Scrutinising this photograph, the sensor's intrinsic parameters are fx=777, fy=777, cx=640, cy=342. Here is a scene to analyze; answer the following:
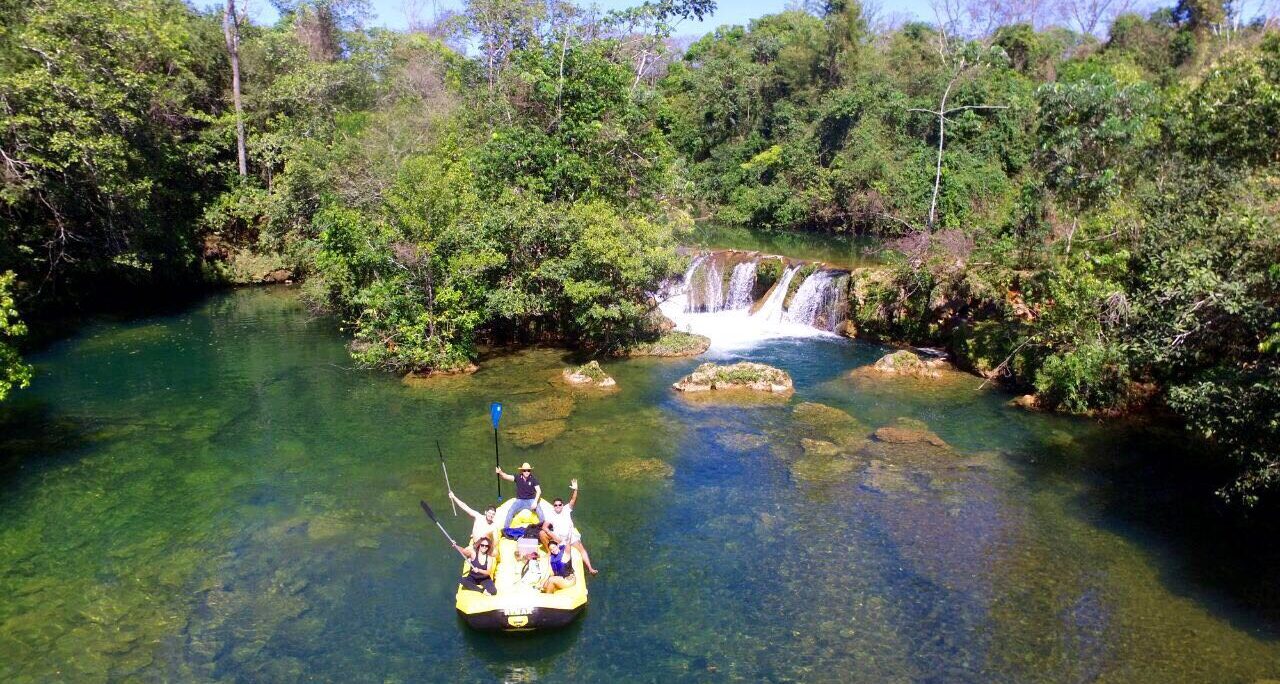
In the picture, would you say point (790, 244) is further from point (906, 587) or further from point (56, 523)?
point (56, 523)

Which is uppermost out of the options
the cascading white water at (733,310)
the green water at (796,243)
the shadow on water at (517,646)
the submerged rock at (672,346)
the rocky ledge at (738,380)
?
the green water at (796,243)

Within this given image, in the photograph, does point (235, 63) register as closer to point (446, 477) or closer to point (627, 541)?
point (446, 477)

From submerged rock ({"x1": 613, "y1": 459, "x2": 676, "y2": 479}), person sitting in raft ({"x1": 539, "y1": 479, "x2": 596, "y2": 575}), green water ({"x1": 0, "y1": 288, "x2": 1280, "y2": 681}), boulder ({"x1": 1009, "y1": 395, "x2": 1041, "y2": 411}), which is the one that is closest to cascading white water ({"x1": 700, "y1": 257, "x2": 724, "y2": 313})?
green water ({"x1": 0, "y1": 288, "x2": 1280, "y2": 681})

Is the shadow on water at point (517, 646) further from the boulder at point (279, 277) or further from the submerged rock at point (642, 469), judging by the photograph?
the boulder at point (279, 277)

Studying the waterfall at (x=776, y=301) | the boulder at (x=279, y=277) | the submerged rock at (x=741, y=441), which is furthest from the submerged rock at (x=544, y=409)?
the boulder at (x=279, y=277)

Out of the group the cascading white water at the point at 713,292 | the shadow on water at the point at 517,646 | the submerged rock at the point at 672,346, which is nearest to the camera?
the shadow on water at the point at 517,646

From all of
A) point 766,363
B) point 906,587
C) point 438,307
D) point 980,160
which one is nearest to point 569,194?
point 438,307

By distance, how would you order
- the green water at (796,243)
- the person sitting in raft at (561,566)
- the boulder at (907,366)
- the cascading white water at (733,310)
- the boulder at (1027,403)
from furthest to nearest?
the green water at (796,243), the cascading white water at (733,310), the boulder at (907,366), the boulder at (1027,403), the person sitting in raft at (561,566)

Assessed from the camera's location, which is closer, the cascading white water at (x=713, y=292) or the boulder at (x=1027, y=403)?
the boulder at (x=1027, y=403)
